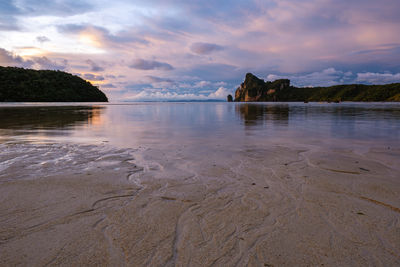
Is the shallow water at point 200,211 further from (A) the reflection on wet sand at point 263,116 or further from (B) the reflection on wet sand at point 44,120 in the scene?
(A) the reflection on wet sand at point 263,116

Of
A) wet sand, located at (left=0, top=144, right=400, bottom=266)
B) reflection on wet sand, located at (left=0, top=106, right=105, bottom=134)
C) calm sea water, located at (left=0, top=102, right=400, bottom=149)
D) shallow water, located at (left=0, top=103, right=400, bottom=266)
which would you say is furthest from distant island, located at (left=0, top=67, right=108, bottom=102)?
wet sand, located at (left=0, top=144, right=400, bottom=266)

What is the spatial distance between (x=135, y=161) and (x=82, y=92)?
6679 inches

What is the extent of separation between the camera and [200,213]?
11.1 feet

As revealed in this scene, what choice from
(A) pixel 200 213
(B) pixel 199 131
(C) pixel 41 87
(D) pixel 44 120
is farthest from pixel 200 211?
(C) pixel 41 87

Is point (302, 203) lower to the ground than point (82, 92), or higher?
lower

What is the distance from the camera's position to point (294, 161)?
638 centimetres

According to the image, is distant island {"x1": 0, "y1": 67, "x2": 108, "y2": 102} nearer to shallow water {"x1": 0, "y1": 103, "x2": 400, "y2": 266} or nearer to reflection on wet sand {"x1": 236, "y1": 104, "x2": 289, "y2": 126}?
reflection on wet sand {"x1": 236, "y1": 104, "x2": 289, "y2": 126}

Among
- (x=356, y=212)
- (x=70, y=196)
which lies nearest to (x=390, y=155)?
(x=356, y=212)

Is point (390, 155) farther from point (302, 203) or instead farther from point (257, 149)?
point (302, 203)

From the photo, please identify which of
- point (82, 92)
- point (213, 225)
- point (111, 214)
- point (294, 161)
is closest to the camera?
point (213, 225)

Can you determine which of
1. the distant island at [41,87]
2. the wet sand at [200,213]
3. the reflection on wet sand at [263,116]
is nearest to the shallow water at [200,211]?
the wet sand at [200,213]

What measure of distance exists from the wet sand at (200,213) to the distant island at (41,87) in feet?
455

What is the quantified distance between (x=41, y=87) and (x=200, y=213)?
158423mm

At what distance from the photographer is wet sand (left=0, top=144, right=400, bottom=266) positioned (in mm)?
2471
